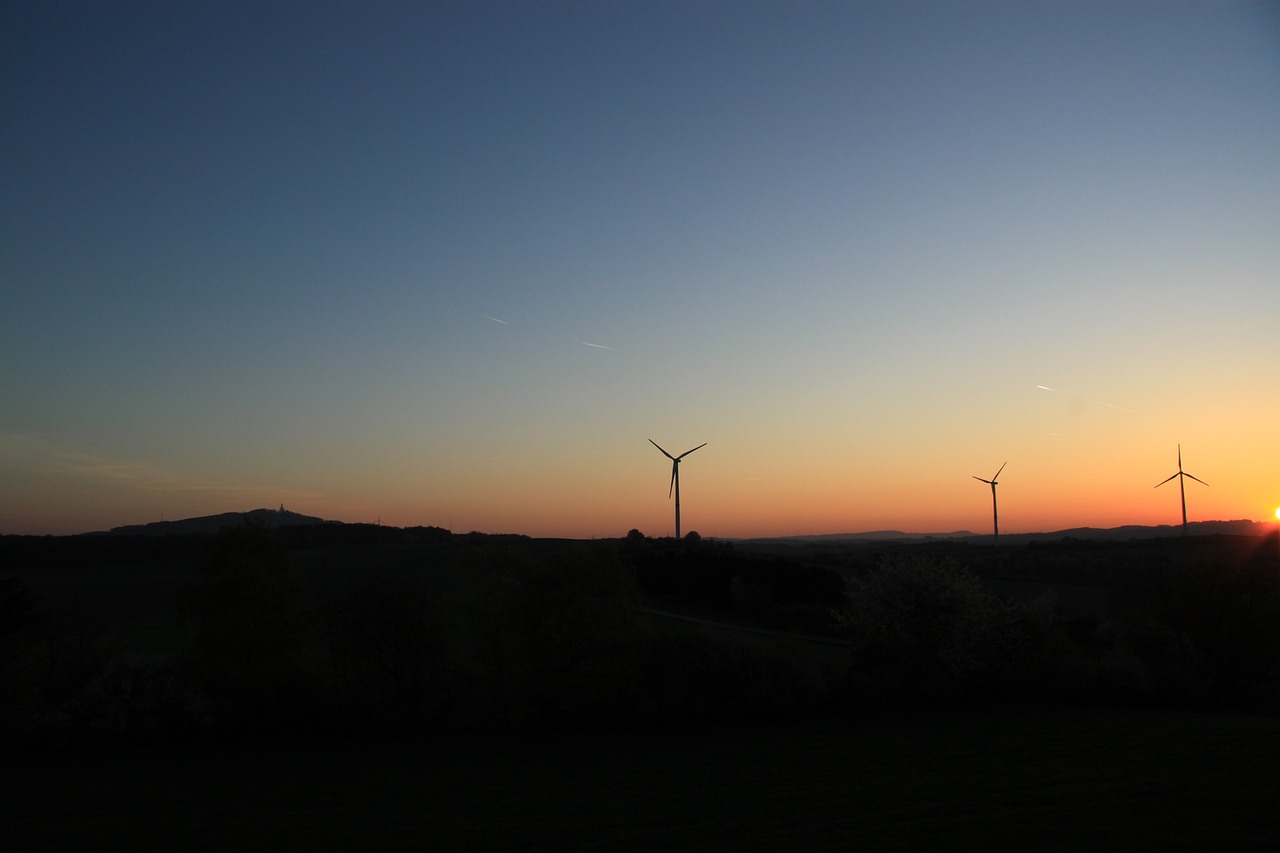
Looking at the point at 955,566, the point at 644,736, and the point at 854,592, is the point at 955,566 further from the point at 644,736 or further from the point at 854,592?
the point at 644,736

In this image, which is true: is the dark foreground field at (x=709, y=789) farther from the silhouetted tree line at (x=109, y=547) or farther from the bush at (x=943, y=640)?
the silhouetted tree line at (x=109, y=547)

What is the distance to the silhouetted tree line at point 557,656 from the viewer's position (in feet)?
109

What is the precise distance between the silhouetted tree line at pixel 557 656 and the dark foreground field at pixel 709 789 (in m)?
2.03

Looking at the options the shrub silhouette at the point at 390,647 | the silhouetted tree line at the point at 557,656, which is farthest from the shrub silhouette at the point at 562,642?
the shrub silhouette at the point at 390,647

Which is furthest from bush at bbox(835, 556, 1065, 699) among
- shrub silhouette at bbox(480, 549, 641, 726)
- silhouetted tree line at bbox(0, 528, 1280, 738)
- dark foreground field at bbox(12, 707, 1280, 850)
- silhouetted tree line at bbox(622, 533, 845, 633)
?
silhouetted tree line at bbox(622, 533, 845, 633)

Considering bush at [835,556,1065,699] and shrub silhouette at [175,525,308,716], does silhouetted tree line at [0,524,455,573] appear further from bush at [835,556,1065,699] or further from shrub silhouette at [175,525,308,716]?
bush at [835,556,1065,699]

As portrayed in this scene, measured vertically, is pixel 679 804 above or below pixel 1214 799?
below

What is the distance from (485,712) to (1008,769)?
69.2 feet

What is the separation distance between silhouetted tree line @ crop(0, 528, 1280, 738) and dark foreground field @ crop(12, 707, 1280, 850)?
2.03 m

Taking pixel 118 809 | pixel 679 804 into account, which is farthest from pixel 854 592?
pixel 118 809

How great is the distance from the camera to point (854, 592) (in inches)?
1535

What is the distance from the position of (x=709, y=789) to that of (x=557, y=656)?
523 inches

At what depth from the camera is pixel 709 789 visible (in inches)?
832

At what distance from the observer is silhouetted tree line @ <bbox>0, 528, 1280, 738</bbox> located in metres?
33.1
